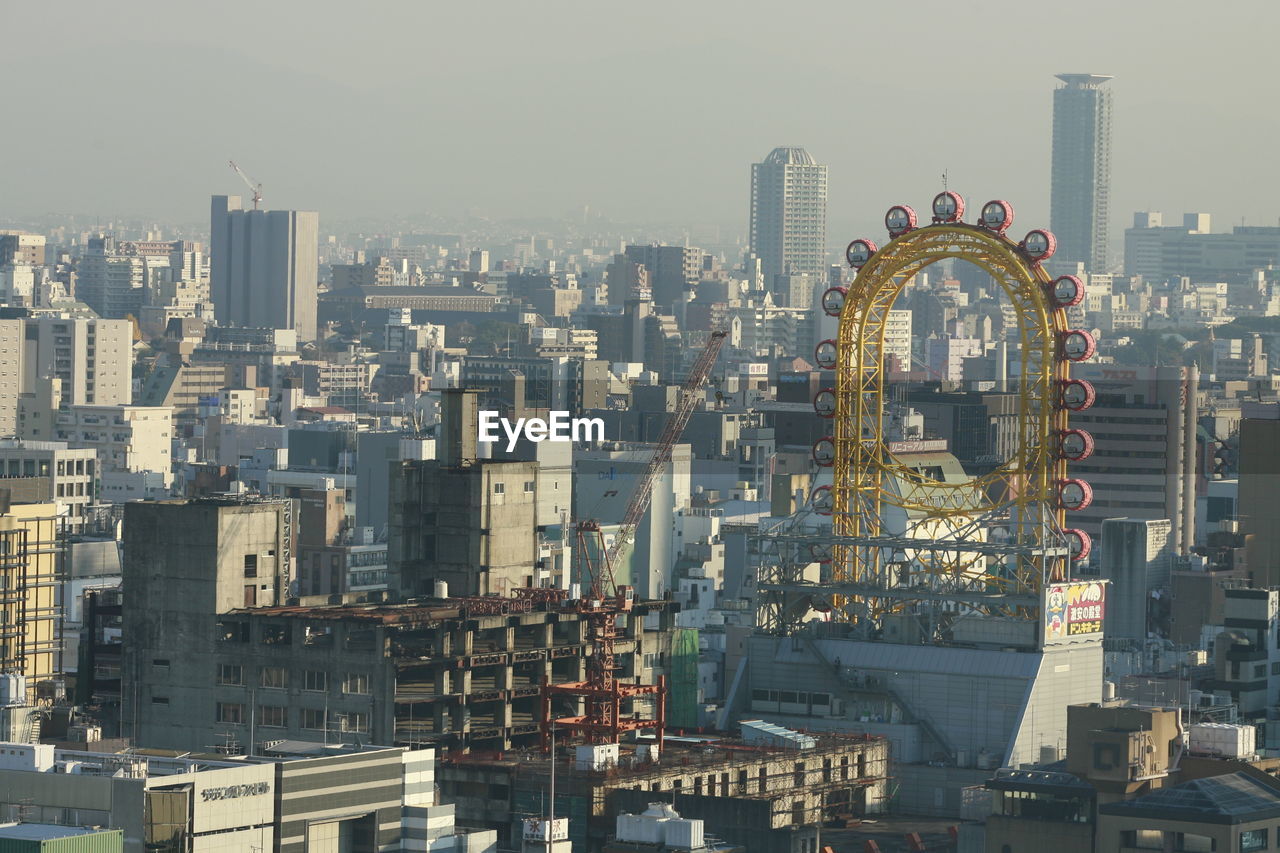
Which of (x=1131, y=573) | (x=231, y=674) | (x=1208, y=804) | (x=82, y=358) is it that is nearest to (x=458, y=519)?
(x=231, y=674)

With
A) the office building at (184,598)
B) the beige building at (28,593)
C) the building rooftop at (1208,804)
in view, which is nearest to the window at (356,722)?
the office building at (184,598)

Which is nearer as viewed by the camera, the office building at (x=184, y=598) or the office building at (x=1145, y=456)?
the office building at (x=184, y=598)

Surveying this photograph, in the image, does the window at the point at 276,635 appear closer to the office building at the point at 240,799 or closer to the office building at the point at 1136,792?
the office building at the point at 240,799


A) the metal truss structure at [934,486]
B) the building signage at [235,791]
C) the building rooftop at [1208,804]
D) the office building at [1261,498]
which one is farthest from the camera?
the office building at [1261,498]

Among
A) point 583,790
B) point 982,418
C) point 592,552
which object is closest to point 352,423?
point 982,418

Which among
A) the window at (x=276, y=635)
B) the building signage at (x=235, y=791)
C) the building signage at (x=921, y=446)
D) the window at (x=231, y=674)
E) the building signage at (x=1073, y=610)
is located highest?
the building signage at (x=921, y=446)

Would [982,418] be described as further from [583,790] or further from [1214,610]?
[583,790]

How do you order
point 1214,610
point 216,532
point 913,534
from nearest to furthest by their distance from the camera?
point 216,532
point 913,534
point 1214,610
